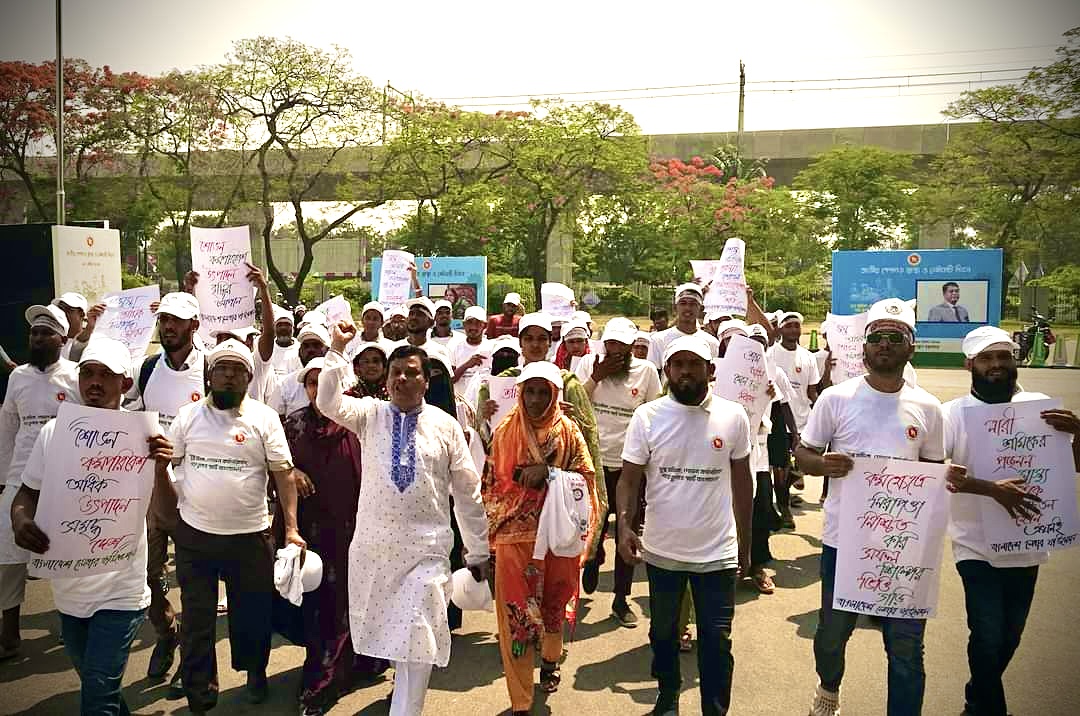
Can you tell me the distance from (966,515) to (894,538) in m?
0.64

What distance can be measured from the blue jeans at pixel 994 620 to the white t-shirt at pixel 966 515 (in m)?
0.06

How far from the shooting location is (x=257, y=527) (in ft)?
15.4

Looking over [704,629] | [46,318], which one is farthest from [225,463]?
[704,629]

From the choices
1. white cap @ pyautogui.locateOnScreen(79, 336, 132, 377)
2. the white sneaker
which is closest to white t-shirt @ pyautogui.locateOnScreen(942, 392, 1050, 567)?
the white sneaker

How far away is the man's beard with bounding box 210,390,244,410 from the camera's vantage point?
4.57 m

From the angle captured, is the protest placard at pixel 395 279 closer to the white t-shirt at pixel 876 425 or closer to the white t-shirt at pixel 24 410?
the white t-shirt at pixel 24 410

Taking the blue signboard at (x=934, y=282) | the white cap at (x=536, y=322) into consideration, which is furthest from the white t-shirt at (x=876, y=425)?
the blue signboard at (x=934, y=282)

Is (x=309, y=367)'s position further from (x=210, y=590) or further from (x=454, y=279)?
(x=454, y=279)

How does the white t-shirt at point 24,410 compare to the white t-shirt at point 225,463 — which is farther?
the white t-shirt at point 24,410

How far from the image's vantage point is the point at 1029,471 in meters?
4.41

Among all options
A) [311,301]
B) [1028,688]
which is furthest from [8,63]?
[1028,688]

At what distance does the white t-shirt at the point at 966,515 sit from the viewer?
4.42 m

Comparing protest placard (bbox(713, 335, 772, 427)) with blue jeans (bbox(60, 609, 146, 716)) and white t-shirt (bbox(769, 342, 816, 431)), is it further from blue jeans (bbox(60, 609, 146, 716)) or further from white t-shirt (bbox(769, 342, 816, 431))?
blue jeans (bbox(60, 609, 146, 716))

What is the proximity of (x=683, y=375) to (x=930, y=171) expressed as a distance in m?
41.7
